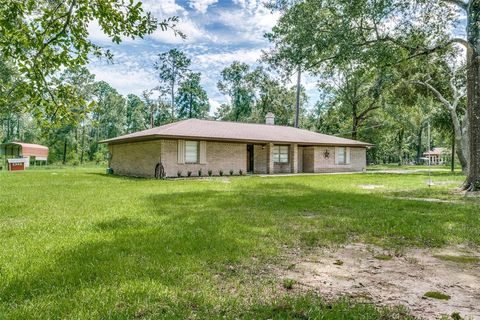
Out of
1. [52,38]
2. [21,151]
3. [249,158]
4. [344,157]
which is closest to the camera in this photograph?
[52,38]

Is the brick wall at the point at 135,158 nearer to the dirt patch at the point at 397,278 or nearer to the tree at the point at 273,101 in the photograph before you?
the dirt patch at the point at 397,278

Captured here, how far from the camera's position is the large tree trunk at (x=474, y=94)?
10977 millimetres

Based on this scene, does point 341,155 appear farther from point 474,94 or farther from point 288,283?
point 288,283

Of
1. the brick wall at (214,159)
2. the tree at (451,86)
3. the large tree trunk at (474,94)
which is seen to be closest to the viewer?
the large tree trunk at (474,94)

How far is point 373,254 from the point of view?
14.2ft

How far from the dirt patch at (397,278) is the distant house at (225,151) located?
14.5m

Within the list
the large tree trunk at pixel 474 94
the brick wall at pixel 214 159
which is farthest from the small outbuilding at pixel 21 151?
the large tree trunk at pixel 474 94

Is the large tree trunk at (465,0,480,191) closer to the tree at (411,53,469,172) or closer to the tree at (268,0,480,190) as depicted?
the tree at (268,0,480,190)

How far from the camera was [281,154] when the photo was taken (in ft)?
78.0

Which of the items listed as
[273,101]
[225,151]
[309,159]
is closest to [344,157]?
[309,159]

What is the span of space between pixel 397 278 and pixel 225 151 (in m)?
17.6

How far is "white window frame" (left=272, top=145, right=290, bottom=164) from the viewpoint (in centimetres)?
2345

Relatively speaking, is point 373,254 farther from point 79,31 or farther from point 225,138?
point 225,138

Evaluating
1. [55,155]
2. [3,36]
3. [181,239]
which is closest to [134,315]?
[181,239]
